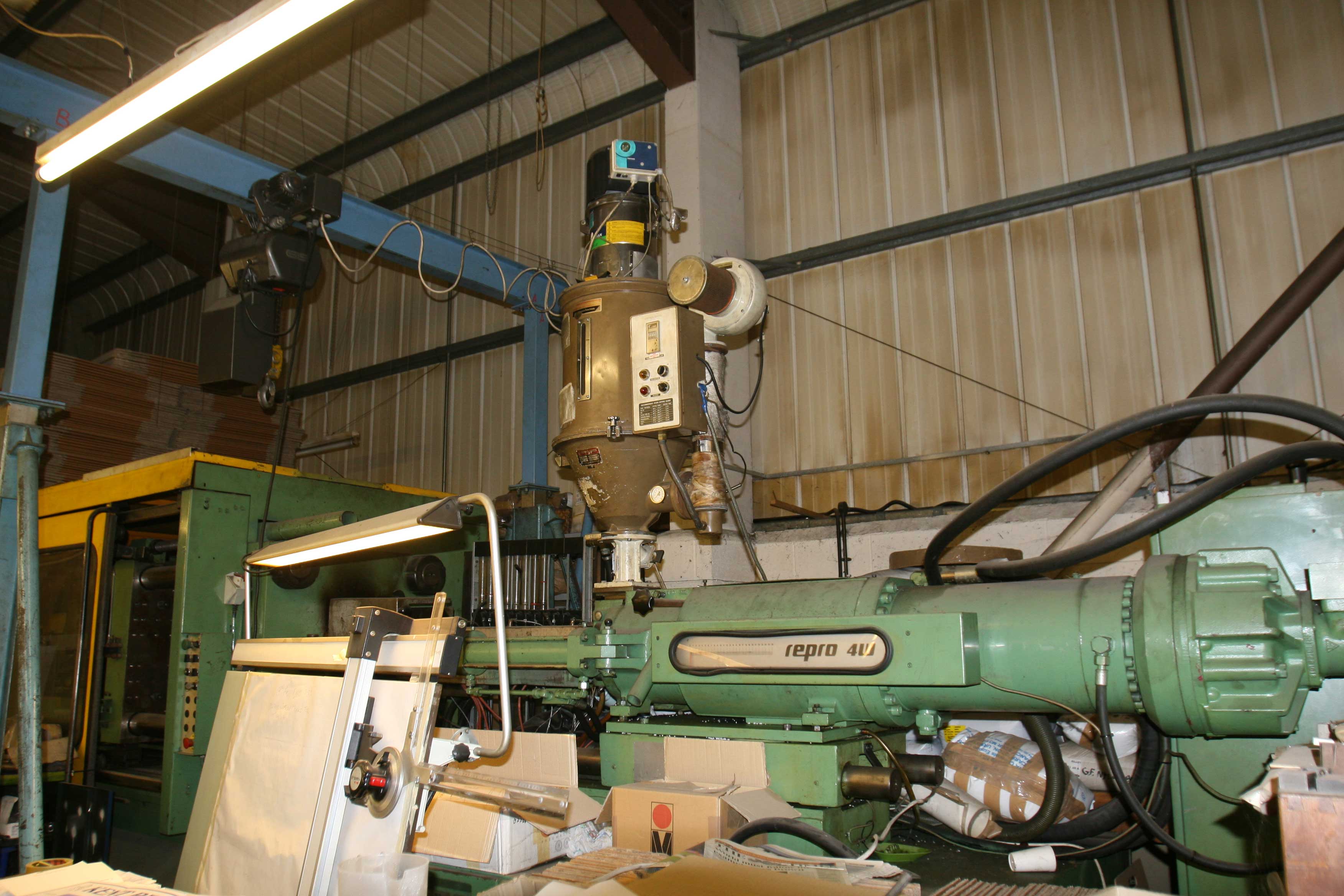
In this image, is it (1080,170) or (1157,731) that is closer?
(1157,731)

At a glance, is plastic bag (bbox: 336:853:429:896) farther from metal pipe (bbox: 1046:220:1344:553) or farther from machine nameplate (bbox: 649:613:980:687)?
metal pipe (bbox: 1046:220:1344:553)

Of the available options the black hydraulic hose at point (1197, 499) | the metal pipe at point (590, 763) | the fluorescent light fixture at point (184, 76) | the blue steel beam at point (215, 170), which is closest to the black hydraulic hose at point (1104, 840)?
the black hydraulic hose at point (1197, 499)

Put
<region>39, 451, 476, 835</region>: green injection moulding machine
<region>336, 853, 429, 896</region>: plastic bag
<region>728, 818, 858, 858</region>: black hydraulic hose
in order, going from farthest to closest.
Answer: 1. <region>39, 451, 476, 835</region>: green injection moulding machine
2. <region>728, 818, 858, 858</region>: black hydraulic hose
3. <region>336, 853, 429, 896</region>: plastic bag

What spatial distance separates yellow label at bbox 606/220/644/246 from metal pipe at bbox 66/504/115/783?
244 centimetres

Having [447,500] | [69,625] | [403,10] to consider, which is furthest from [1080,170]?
[69,625]

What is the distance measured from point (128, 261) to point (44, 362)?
651cm

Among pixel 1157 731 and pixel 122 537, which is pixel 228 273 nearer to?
pixel 122 537

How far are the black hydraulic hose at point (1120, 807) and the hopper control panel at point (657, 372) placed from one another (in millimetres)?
1442

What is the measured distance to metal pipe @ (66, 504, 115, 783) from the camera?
3.37 metres

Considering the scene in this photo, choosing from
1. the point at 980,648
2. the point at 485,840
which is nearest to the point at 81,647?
the point at 485,840

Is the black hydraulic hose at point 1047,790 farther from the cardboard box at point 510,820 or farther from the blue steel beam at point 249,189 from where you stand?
the blue steel beam at point 249,189

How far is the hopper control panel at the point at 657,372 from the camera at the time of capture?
2656 millimetres

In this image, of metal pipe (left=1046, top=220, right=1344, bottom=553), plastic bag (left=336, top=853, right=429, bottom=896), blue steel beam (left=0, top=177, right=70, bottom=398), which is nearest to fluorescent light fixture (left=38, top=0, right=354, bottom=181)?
blue steel beam (left=0, top=177, right=70, bottom=398)

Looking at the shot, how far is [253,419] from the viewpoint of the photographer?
6.00 metres
